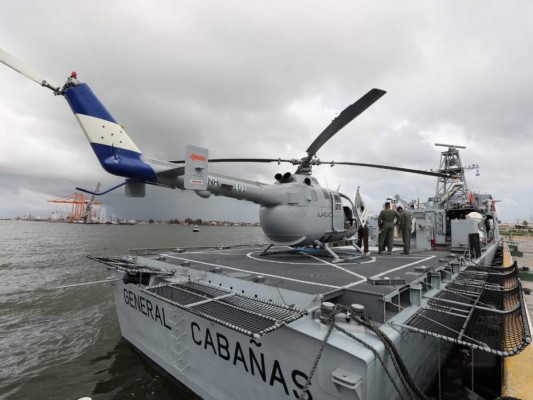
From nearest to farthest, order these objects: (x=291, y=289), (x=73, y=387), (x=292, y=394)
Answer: (x=292, y=394), (x=291, y=289), (x=73, y=387)

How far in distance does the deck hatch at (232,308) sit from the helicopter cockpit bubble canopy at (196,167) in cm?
189

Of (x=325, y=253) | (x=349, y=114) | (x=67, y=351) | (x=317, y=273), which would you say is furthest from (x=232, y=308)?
(x=67, y=351)

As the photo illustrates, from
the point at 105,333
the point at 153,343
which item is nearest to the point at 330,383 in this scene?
the point at 153,343

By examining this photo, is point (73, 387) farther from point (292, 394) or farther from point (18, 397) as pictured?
point (292, 394)

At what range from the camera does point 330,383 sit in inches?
112

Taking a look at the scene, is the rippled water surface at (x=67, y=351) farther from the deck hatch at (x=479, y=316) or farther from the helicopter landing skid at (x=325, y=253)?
the deck hatch at (x=479, y=316)

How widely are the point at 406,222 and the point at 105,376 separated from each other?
375 inches

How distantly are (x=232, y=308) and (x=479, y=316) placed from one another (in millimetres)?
6116

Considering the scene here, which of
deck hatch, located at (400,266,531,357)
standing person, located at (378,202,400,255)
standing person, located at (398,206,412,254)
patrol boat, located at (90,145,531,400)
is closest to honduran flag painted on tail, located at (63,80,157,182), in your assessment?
patrol boat, located at (90,145,531,400)

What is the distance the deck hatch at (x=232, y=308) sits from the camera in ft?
9.61

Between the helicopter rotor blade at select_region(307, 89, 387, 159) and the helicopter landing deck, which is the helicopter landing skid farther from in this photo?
the helicopter rotor blade at select_region(307, 89, 387, 159)

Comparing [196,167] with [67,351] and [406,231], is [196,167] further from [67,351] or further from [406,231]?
[406,231]

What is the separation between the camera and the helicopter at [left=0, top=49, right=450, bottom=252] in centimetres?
512

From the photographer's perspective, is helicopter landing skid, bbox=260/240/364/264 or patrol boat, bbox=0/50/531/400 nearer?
patrol boat, bbox=0/50/531/400
